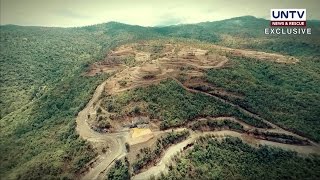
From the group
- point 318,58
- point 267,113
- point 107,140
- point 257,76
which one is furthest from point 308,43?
point 107,140

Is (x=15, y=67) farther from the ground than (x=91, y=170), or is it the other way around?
(x=15, y=67)

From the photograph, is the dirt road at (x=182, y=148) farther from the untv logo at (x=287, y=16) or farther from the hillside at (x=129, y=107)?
the untv logo at (x=287, y=16)

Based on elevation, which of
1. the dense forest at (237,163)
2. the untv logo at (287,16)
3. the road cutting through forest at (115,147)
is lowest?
the dense forest at (237,163)

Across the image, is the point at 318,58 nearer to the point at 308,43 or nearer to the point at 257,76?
the point at 308,43

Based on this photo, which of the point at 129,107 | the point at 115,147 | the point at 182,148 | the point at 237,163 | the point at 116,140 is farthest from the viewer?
the point at 129,107

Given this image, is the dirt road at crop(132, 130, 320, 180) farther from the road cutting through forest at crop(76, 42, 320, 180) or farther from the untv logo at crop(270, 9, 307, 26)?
the untv logo at crop(270, 9, 307, 26)

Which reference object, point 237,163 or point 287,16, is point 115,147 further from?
point 287,16

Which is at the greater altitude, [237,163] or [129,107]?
[129,107]

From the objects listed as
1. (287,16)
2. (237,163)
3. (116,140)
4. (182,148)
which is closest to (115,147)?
(116,140)

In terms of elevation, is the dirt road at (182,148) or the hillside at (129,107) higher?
the hillside at (129,107)

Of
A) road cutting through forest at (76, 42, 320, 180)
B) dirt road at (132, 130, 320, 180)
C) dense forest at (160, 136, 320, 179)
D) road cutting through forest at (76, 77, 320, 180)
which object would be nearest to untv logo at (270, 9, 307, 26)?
road cutting through forest at (76, 42, 320, 180)

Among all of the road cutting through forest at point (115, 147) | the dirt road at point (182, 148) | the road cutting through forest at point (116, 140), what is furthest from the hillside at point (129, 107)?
the dirt road at point (182, 148)
